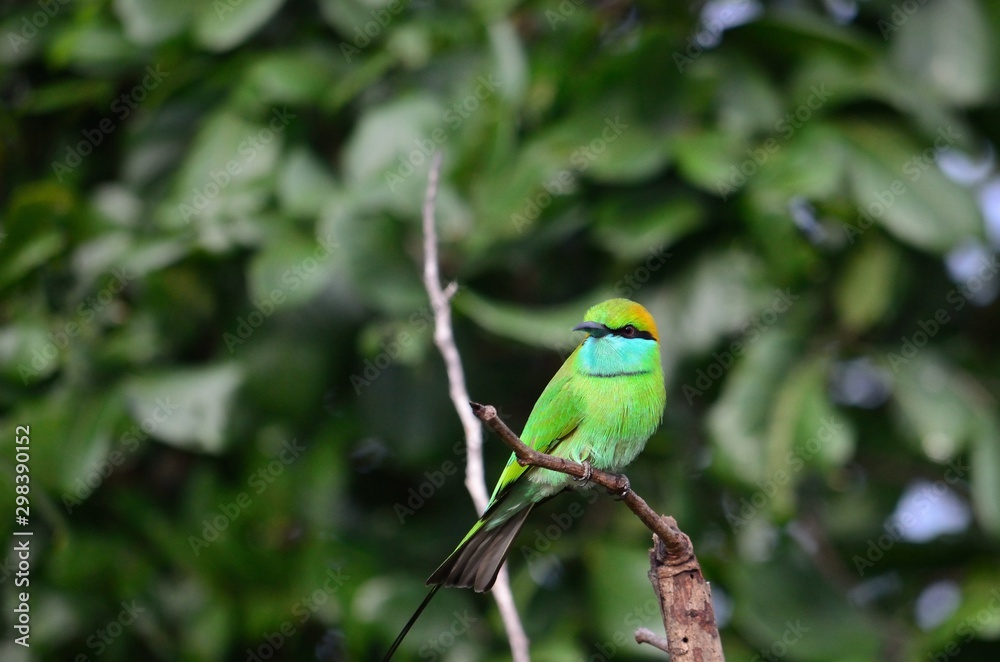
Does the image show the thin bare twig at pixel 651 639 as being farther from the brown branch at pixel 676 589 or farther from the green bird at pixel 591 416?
the green bird at pixel 591 416

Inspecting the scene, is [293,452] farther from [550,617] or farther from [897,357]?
[897,357]

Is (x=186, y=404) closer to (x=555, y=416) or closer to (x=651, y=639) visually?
(x=555, y=416)

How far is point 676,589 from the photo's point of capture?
1867 millimetres

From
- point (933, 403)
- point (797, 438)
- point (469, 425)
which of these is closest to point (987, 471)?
point (933, 403)

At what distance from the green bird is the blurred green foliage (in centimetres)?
71

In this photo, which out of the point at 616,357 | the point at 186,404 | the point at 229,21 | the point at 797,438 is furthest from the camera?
the point at 229,21

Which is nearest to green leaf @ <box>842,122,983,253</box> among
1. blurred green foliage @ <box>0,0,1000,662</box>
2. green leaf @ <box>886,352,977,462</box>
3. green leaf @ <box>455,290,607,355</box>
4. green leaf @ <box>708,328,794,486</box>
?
blurred green foliage @ <box>0,0,1000,662</box>

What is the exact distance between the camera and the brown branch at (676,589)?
1.79 metres

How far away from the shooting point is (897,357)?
11.8 feet

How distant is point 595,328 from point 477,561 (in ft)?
1.86

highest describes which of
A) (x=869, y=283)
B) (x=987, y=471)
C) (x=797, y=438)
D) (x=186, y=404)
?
(x=186, y=404)

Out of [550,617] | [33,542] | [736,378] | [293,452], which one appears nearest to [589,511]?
[550,617]

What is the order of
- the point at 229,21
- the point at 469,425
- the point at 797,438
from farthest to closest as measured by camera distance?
the point at 229,21 → the point at 797,438 → the point at 469,425

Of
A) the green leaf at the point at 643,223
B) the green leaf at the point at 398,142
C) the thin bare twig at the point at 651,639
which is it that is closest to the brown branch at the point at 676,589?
the thin bare twig at the point at 651,639
